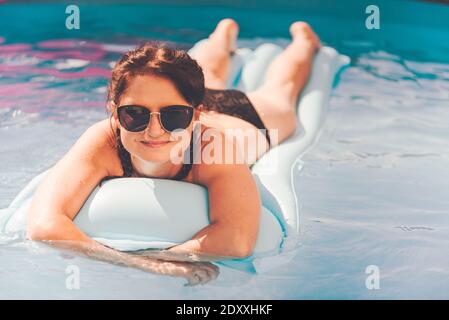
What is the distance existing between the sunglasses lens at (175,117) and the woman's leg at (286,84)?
98 cm

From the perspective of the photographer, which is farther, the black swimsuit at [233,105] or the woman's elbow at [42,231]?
the black swimsuit at [233,105]

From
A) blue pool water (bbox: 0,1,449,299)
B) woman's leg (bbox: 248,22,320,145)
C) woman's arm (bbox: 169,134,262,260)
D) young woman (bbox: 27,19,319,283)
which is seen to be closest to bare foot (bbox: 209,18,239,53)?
woman's leg (bbox: 248,22,320,145)

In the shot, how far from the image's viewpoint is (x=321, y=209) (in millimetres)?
2701

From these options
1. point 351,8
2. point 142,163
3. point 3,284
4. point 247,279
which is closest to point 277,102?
point 142,163

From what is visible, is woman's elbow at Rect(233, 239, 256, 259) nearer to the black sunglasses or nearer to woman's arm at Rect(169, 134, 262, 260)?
woman's arm at Rect(169, 134, 262, 260)

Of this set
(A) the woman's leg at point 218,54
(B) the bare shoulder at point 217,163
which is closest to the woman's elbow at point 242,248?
(B) the bare shoulder at point 217,163

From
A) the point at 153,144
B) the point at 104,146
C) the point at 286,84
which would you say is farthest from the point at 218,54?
the point at 153,144

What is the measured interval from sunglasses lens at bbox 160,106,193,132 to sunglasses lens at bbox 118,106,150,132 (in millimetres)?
50

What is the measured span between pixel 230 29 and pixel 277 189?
186 cm

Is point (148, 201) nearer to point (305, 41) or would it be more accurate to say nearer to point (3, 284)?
point (3, 284)

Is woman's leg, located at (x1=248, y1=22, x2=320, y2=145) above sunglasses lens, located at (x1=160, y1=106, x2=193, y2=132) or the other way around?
the other way around

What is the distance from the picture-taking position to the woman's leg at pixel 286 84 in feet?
10.5

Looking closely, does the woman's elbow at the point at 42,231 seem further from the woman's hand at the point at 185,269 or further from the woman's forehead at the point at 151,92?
the woman's forehead at the point at 151,92

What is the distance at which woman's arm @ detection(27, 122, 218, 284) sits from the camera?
210 centimetres
